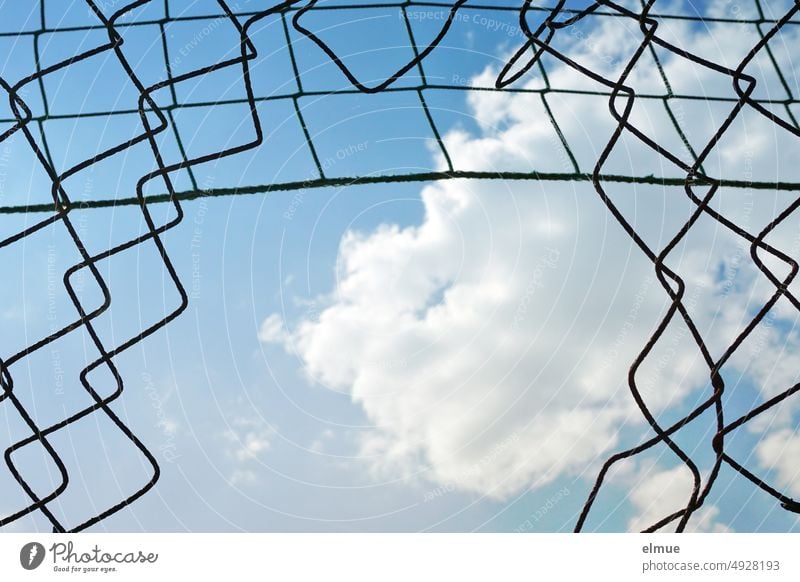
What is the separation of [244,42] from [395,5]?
0.62 m

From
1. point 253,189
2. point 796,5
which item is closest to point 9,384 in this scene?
point 253,189

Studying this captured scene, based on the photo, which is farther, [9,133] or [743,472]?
[9,133]

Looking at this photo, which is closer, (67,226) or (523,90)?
(67,226)

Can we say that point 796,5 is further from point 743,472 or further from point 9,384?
point 9,384

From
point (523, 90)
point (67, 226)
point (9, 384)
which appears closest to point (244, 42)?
point (67, 226)

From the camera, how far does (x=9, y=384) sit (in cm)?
71
